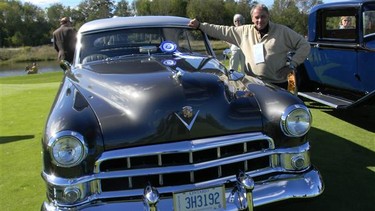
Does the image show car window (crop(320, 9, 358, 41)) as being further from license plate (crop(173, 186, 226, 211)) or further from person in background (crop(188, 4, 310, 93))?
license plate (crop(173, 186, 226, 211))

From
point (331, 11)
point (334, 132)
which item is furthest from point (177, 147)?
point (331, 11)

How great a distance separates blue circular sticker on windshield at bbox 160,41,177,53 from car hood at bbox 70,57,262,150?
1.08 meters

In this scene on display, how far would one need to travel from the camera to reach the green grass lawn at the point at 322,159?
3.77 metres

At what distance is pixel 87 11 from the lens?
8312 cm

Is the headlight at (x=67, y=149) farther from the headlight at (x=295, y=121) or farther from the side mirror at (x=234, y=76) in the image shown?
the side mirror at (x=234, y=76)

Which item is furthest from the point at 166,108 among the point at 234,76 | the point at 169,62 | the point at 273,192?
the point at 234,76

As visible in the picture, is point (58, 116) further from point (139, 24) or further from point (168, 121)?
point (139, 24)

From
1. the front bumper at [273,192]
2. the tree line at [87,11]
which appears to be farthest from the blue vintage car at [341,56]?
the tree line at [87,11]

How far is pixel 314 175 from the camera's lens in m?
3.16

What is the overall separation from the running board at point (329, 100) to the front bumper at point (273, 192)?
128 inches

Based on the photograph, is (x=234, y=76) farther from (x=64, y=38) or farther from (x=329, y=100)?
(x=64, y=38)

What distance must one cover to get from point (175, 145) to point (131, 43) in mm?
2114

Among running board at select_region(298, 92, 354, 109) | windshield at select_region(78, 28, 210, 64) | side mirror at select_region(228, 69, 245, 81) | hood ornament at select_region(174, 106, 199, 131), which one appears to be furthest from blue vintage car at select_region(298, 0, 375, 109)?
hood ornament at select_region(174, 106, 199, 131)

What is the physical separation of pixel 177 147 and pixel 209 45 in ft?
8.11
